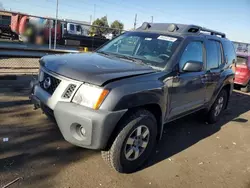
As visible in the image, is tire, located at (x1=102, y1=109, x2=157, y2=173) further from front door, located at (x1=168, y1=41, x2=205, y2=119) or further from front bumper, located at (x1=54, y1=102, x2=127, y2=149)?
front door, located at (x1=168, y1=41, x2=205, y2=119)

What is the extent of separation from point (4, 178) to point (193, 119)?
163 inches

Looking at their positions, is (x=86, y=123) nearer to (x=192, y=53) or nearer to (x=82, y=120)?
(x=82, y=120)

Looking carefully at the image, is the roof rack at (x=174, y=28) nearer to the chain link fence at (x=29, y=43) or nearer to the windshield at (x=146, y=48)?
the windshield at (x=146, y=48)

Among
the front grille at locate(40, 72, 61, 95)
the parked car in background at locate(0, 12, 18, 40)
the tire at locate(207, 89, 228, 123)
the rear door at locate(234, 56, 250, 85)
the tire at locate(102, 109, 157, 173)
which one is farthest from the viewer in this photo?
the parked car in background at locate(0, 12, 18, 40)

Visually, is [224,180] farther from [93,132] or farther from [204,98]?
[93,132]

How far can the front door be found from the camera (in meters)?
3.68

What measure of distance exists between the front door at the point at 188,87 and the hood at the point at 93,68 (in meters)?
0.55

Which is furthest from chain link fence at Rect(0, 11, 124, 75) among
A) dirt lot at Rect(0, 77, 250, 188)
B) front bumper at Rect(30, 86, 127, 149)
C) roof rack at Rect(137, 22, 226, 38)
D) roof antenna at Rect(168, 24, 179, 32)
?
front bumper at Rect(30, 86, 127, 149)

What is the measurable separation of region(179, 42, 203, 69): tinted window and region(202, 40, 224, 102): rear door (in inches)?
12.1

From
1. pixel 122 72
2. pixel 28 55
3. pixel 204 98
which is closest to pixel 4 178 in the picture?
pixel 122 72

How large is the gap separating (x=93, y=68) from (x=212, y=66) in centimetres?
264

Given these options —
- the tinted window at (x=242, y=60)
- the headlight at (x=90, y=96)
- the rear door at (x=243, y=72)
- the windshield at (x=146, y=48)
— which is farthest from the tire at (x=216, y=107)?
the tinted window at (x=242, y=60)

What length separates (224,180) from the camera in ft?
11.2

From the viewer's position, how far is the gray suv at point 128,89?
2.70 metres
